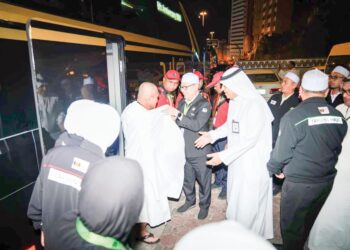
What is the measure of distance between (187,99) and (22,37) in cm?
227

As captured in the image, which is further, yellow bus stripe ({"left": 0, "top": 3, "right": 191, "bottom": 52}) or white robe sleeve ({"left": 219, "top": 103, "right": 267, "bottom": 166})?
white robe sleeve ({"left": 219, "top": 103, "right": 267, "bottom": 166})

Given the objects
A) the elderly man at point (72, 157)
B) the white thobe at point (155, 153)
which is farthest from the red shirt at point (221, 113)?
the elderly man at point (72, 157)

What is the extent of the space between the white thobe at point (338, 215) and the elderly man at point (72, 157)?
2494 millimetres

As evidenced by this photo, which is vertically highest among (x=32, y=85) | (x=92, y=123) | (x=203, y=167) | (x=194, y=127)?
(x=32, y=85)

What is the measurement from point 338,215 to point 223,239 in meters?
2.83

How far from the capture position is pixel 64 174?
1.76 metres

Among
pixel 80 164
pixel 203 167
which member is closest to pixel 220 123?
pixel 203 167

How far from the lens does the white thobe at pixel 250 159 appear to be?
2.98m

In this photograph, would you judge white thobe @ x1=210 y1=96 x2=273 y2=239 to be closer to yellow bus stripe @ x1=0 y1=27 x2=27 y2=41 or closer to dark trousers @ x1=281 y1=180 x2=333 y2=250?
dark trousers @ x1=281 y1=180 x2=333 y2=250

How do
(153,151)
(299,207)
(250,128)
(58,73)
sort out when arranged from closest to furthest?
(299,207)
(58,73)
(250,128)
(153,151)

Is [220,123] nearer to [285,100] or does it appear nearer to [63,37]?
[285,100]

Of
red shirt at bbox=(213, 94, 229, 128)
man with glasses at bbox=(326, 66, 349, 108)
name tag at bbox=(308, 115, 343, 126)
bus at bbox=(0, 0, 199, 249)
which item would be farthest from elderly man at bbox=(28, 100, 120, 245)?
man with glasses at bbox=(326, 66, 349, 108)

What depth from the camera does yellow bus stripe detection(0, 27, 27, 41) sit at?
90.3 inches

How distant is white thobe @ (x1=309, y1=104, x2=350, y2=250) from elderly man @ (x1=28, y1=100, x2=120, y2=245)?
249cm
